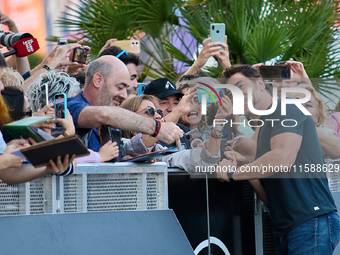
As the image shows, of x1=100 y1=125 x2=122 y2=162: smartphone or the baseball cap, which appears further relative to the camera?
the baseball cap

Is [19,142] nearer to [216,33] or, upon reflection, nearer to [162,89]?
[162,89]

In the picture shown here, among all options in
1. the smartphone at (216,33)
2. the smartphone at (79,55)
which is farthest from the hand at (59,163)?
the smartphone at (216,33)

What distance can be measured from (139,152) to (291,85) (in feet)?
4.05

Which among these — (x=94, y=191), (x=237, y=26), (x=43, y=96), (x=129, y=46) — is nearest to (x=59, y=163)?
(x=94, y=191)

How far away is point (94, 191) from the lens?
3.13 m

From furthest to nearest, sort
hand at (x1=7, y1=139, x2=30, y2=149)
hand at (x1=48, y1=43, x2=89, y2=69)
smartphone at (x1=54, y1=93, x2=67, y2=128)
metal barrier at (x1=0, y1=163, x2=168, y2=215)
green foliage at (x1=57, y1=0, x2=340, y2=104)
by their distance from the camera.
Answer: green foliage at (x1=57, y1=0, x2=340, y2=104), hand at (x1=48, y1=43, x2=89, y2=69), smartphone at (x1=54, y1=93, x2=67, y2=128), metal barrier at (x1=0, y1=163, x2=168, y2=215), hand at (x1=7, y1=139, x2=30, y2=149)

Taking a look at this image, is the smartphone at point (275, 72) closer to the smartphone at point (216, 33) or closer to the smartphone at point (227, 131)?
the smartphone at point (227, 131)

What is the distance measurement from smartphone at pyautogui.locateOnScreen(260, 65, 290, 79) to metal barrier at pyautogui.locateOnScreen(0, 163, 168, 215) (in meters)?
1.40

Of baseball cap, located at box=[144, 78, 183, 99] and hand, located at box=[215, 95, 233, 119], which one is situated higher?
hand, located at box=[215, 95, 233, 119]

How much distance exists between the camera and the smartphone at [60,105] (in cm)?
321

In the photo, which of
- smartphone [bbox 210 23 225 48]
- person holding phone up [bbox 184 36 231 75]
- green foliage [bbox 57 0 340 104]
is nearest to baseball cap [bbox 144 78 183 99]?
person holding phone up [bbox 184 36 231 75]

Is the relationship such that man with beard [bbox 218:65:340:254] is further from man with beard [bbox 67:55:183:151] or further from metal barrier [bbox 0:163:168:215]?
metal barrier [bbox 0:163:168:215]

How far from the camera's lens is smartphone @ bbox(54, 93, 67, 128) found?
3.21 meters

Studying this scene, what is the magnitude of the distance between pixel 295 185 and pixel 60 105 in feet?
5.24
